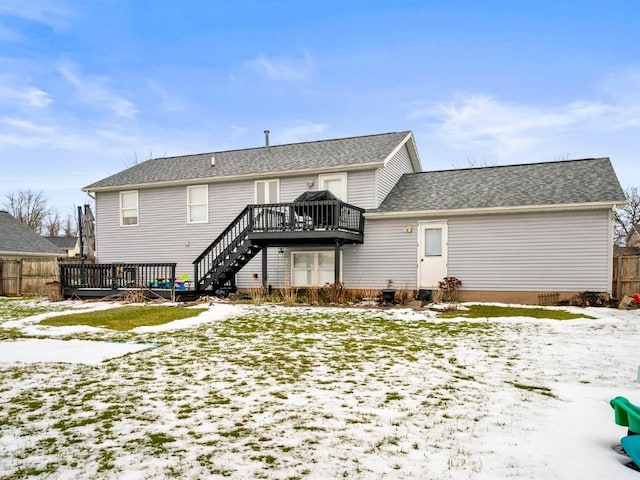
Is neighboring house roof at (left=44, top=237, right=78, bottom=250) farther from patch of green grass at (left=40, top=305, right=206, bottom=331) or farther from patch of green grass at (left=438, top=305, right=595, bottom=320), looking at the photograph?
patch of green grass at (left=438, top=305, right=595, bottom=320)

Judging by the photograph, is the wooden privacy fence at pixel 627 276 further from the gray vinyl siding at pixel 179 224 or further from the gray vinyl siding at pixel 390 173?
the gray vinyl siding at pixel 179 224

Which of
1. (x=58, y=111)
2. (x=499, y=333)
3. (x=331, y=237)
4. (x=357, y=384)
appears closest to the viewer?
(x=357, y=384)

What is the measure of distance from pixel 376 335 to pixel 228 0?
13.2 m

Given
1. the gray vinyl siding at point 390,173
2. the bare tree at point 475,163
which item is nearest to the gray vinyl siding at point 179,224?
the gray vinyl siding at point 390,173

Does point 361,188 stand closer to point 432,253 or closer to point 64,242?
point 432,253

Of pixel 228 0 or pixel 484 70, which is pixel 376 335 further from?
pixel 484 70

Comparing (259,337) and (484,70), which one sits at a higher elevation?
(484,70)

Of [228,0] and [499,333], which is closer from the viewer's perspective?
[499,333]

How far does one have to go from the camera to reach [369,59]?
19312 millimetres

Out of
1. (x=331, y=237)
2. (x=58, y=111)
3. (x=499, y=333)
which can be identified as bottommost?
(x=499, y=333)

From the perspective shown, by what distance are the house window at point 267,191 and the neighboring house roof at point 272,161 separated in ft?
1.56

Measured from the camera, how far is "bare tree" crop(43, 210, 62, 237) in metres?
59.3

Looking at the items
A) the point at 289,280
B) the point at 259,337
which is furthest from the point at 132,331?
the point at 289,280

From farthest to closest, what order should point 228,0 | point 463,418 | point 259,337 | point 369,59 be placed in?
1. point 369,59
2. point 228,0
3. point 259,337
4. point 463,418
